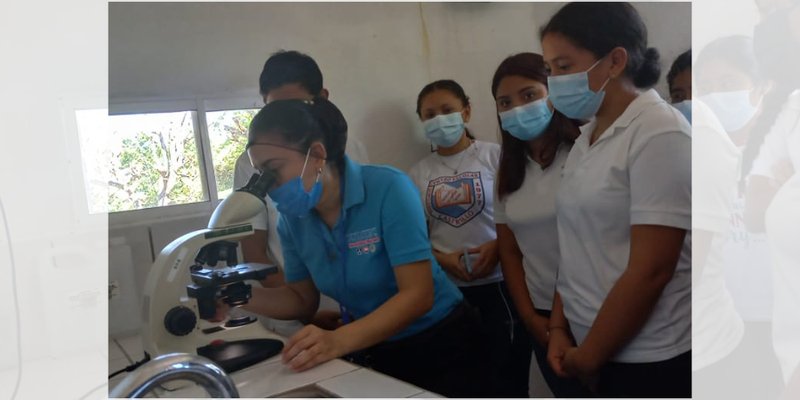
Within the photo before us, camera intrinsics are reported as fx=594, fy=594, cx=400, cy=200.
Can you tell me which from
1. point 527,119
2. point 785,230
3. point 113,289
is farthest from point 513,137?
point 113,289

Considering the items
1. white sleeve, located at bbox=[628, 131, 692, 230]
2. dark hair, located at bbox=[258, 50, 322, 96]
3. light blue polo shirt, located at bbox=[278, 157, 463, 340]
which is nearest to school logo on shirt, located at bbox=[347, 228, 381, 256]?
light blue polo shirt, located at bbox=[278, 157, 463, 340]

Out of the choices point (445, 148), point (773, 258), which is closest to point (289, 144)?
point (445, 148)

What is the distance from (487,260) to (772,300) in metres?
0.60

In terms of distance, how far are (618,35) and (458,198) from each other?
18.7 inches

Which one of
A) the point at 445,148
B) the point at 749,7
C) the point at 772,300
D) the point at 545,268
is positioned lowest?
the point at 772,300

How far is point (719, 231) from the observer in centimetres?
121

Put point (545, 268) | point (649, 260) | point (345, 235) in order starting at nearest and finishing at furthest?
point (649, 260)
point (545, 268)
point (345, 235)

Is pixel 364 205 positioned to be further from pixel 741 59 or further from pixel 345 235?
pixel 741 59

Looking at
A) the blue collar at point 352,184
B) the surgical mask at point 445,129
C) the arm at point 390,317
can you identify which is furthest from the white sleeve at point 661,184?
the blue collar at point 352,184

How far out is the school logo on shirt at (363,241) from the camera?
55.0 inches

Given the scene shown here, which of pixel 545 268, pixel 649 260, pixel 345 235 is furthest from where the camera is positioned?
pixel 345 235

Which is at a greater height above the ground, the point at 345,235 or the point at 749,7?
the point at 749,7

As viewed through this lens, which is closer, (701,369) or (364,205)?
(701,369)

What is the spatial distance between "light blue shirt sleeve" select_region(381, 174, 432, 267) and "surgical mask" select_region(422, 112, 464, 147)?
0.11 m
